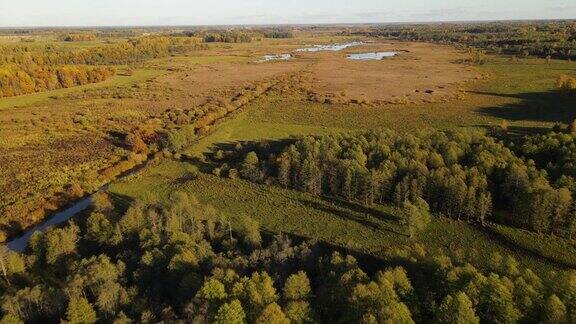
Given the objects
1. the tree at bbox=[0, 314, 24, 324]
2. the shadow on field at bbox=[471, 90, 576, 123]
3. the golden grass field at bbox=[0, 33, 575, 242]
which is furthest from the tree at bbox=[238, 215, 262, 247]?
the shadow on field at bbox=[471, 90, 576, 123]

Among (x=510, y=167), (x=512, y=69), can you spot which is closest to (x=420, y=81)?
(x=512, y=69)

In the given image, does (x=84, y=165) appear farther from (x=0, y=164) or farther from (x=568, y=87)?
(x=568, y=87)

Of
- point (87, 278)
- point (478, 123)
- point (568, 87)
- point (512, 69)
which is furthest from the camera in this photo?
point (512, 69)

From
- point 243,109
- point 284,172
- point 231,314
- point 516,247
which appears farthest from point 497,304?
point 243,109

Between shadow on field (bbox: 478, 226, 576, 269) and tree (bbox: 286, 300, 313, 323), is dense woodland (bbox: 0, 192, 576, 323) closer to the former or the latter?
tree (bbox: 286, 300, 313, 323)

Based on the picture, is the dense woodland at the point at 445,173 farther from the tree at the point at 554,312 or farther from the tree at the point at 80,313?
the tree at the point at 80,313
